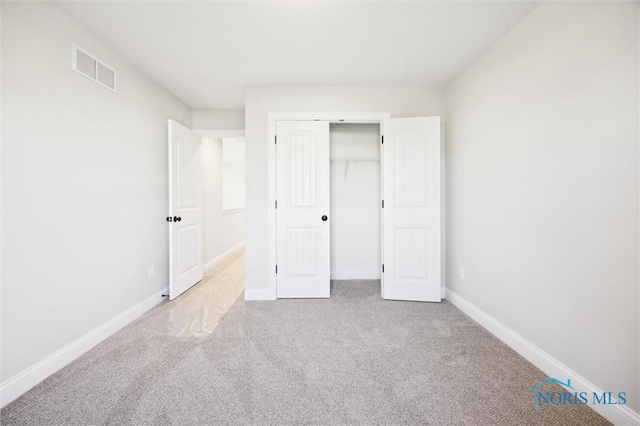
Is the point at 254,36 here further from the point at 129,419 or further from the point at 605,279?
the point at 605,279

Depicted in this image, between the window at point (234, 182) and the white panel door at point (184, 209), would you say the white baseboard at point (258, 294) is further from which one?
the window at point (234, 182)

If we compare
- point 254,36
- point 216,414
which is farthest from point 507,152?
point 216,414

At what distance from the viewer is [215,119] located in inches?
142

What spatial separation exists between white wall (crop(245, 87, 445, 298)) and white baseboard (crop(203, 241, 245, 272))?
64.8 inches

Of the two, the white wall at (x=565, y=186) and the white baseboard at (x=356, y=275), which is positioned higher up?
the white wall at (x=565, y=186)

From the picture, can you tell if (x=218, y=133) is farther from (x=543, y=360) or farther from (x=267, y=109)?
(x=543, y=360)

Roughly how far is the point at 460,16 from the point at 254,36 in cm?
157

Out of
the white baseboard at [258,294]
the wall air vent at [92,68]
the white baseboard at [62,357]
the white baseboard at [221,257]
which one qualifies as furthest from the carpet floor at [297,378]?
the wall air vent at [92,68]

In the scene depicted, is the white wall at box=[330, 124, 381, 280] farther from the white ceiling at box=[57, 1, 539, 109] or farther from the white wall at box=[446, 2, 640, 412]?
the white wall at box=[446, 2, 640, 412]

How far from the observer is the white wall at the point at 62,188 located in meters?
1.46

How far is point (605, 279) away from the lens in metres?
1.33

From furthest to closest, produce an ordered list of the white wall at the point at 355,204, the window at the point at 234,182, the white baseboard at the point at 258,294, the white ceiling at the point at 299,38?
1. the window at the point at 234,182
2. the white wall at the point at 355,204
3. the white baseboard at the point at 258,294
4. the white ceiling at the point at 299,38

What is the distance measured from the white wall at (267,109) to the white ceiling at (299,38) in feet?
0.40

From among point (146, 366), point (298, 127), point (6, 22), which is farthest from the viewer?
point (298, 127)
